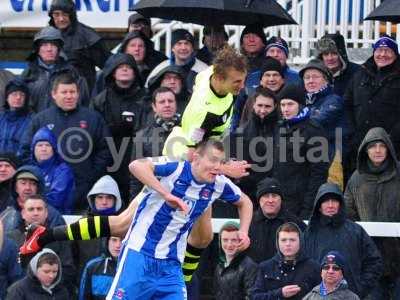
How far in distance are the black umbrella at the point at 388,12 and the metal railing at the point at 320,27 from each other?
2394 millimetres

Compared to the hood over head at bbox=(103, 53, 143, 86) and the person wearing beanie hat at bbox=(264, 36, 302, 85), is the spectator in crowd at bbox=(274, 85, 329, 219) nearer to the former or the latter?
the person wearing beanie hat at bbox=(264, 36, 302, 85)

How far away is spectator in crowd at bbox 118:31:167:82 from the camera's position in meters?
18.4

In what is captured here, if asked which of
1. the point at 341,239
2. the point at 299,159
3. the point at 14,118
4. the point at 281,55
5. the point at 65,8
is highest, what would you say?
the point at 65,8

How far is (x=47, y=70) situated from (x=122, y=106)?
966mm

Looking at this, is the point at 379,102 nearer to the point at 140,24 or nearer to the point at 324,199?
the point at 324,199

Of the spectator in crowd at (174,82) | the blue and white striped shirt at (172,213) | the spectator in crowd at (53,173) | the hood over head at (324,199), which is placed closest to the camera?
the blue and white striped shirt at (172,213)

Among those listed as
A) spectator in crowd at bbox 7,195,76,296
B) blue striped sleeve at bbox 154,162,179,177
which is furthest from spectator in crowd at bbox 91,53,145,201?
blue striped sleeve at bbox 154,162,179,177

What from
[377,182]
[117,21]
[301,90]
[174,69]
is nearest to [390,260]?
[377,182]

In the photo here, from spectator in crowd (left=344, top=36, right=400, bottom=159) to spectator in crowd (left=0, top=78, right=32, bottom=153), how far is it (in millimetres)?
3323

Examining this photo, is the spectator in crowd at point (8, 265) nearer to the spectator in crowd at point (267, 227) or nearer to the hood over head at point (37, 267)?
the hood over head at point (37, 267)

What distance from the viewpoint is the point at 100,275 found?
16.0 meters

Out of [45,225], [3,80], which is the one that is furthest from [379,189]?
[3,80]

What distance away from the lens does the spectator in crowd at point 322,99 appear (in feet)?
57.1

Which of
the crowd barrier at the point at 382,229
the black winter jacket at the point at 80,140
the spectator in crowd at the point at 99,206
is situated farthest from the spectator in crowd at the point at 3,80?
the crowd barrier at the point at 382,229
